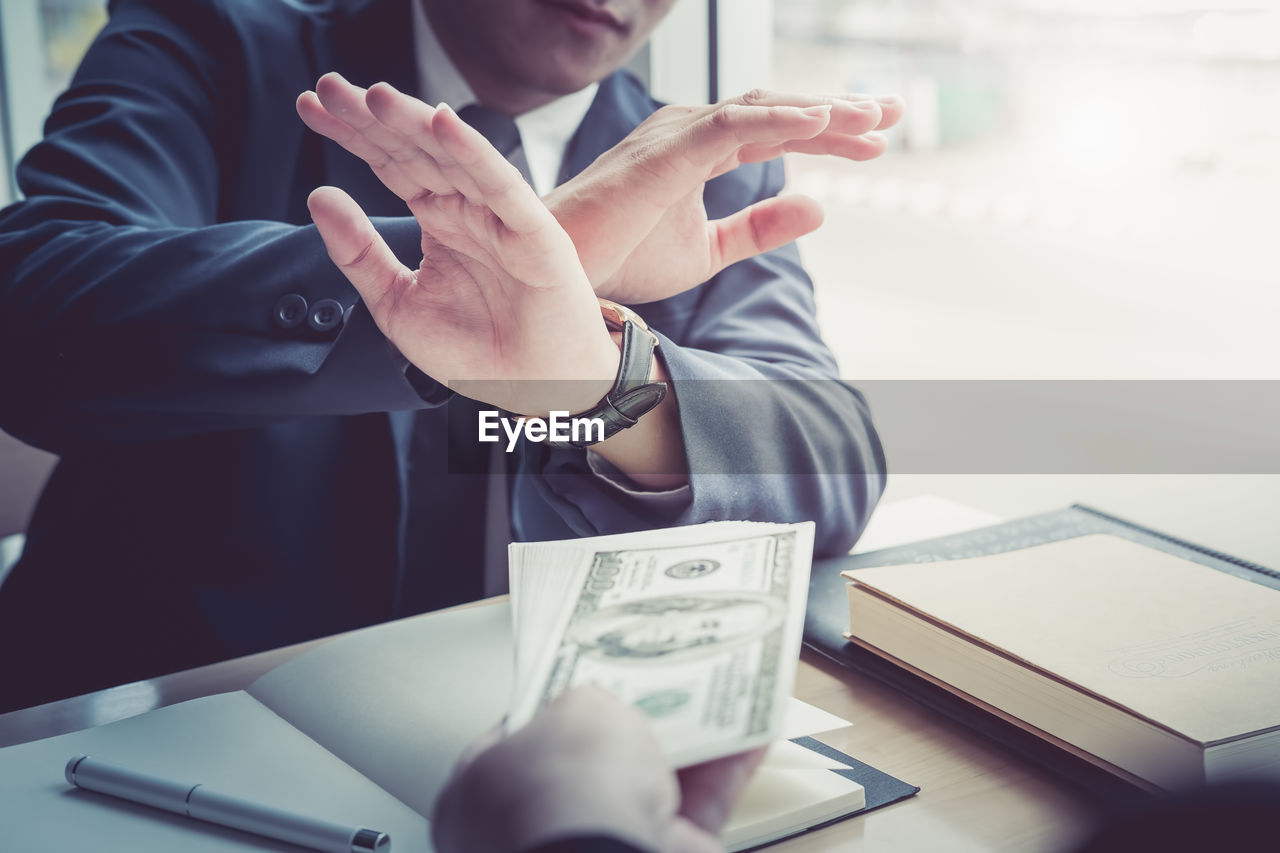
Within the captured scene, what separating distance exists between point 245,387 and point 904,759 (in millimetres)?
560

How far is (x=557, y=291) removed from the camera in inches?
25.1

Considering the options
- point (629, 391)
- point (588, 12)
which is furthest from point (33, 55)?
point (629, 391)

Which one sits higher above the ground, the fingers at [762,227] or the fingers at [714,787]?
the fingers at [762,227]

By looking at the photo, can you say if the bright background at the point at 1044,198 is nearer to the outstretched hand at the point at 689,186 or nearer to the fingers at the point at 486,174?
the outstretched hand at the point at 689,186

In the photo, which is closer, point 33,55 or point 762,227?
point 762,227

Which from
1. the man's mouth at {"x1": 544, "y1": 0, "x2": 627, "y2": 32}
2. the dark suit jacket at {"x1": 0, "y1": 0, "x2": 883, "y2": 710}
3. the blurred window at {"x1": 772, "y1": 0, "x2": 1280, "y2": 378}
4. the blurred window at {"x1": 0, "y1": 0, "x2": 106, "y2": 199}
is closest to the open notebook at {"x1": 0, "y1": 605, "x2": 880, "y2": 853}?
the dark suit jacket at {"x1": 0, "y1": 0, "x2": 883, "y2": 710}

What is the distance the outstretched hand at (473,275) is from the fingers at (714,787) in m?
0.33

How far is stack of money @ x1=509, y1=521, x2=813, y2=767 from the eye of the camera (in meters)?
0.37

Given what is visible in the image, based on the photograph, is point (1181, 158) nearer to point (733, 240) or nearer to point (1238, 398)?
point (1238, 398)

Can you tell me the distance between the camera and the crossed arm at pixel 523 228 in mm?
562

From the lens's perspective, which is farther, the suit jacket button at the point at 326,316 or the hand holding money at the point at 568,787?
the suit jacket button at the point at 326,316

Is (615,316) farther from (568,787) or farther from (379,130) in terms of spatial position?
(568,787)

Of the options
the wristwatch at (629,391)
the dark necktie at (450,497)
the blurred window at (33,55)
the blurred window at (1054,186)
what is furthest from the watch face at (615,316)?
the blurred window at (33,55)

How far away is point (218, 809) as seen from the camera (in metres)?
0.47
